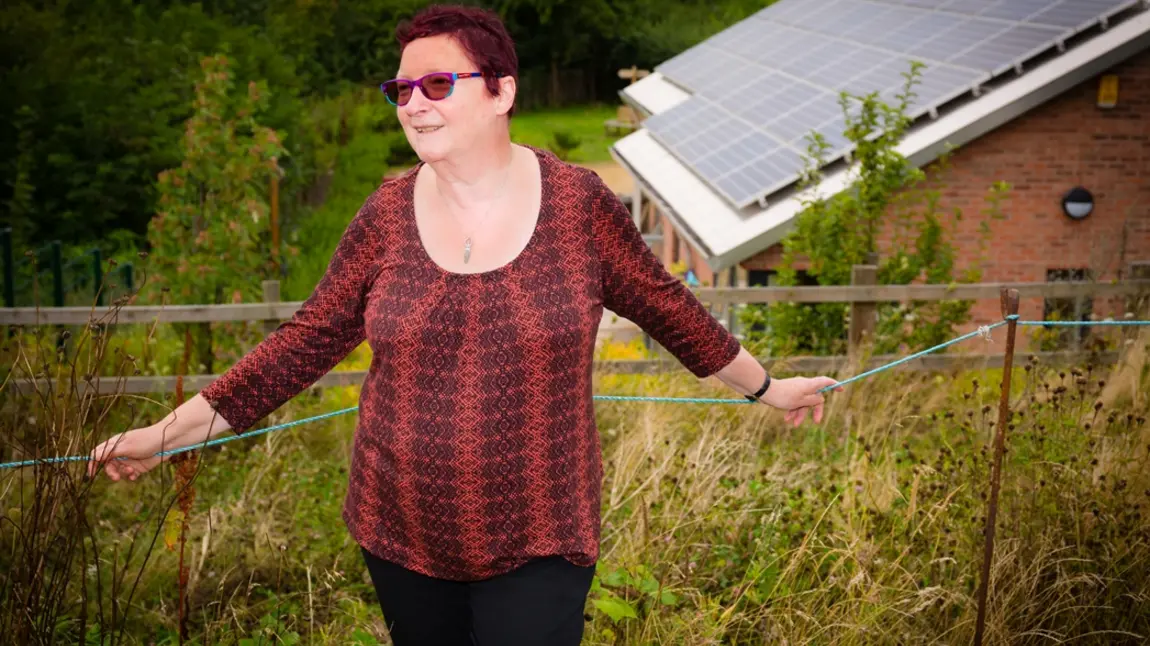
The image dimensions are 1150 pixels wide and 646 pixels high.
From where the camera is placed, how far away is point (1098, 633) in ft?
12.6

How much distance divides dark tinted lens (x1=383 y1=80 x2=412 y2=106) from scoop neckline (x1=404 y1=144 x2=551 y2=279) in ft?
0.50

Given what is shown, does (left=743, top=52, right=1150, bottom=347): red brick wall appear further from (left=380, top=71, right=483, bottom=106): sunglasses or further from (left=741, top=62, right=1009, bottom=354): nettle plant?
(left=380, top=71, right=483, bottom=106): sunglasses

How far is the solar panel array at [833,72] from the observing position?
12422mm

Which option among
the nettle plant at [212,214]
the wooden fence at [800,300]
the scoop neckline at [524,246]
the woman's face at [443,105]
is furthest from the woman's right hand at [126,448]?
the nettle plant at [212,214]

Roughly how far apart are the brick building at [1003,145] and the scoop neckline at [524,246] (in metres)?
8.91

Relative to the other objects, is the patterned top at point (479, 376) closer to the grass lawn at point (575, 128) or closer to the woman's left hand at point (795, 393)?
the woman's left hand at point (795, 393)

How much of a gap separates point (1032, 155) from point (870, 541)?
10340mm

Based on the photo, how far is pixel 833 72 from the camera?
48.9 ft

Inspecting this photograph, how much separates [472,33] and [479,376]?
71 centimetres

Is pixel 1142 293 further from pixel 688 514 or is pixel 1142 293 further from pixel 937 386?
pixel 688 514

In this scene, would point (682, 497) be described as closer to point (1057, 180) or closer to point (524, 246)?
point (524, 246)

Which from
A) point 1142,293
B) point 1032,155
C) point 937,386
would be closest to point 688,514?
point 937,386

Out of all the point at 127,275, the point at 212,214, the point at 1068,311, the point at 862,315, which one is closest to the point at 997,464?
the point at 862,315

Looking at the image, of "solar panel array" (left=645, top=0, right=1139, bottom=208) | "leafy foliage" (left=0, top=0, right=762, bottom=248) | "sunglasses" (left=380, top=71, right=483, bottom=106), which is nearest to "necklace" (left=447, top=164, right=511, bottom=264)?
"sunglasses" (left=380, top=71, right=483, bottom=106)
